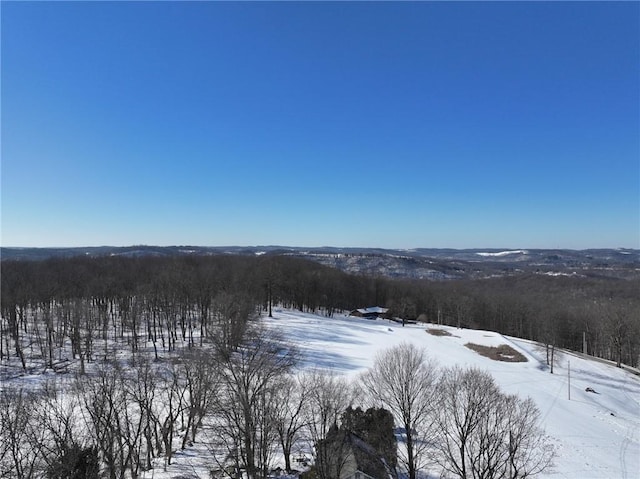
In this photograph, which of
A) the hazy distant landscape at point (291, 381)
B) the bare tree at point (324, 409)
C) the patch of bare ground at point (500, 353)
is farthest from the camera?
the patch of bare ground at point (500, 353)

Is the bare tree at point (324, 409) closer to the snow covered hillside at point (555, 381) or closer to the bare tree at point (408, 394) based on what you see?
the bare tree at point (408, 394)

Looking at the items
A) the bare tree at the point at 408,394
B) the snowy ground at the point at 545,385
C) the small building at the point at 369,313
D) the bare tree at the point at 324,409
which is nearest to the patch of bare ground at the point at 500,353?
the snowy ground at the point at 545,385

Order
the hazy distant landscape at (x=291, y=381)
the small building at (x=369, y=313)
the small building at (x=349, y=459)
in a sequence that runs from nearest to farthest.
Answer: the small building at (x=349, y=459) < the hazy distant landscape at (x=291, y=381) < the small building at (x=369, y=313)

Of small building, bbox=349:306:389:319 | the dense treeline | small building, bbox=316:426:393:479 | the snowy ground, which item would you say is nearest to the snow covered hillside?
the snowy ground

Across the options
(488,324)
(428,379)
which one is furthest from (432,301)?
(428,379)

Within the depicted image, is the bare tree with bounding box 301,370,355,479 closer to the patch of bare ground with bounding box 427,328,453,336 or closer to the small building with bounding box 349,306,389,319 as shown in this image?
the patch of bare ground with bounding box 427,328,453,336

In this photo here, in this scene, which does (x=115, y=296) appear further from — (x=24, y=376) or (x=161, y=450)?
(x=161, y=450)

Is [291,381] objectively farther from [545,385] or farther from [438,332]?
[438,332]
